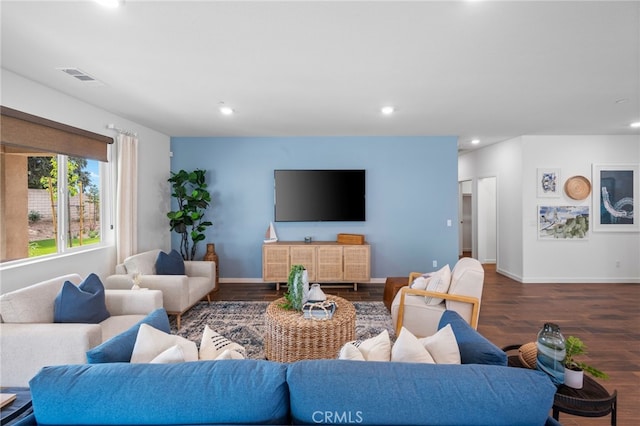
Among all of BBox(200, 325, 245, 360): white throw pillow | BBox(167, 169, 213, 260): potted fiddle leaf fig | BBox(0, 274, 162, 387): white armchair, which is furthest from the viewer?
BBox(167, 169, 213, 260): potted fiddle leaf fig

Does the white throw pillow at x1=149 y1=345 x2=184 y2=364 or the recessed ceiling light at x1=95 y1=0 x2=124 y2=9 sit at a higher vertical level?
the recessed ceiling light at x1=95 y1=0 x2=124 y2=9

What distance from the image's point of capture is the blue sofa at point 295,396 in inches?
42.9

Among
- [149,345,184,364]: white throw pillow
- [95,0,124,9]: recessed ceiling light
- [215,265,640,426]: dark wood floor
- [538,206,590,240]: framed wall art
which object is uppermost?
[95,0,124,9]: recessed ceiling light

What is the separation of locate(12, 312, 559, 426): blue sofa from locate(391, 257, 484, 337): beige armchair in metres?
1.81

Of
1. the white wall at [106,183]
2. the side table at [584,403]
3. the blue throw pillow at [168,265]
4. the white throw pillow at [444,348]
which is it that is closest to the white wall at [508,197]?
the side table at [584,403]

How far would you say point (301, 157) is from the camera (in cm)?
554

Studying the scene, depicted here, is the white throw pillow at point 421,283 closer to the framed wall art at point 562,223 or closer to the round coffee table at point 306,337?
the round coffee table at point 306,337

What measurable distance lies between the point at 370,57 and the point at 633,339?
390 cm

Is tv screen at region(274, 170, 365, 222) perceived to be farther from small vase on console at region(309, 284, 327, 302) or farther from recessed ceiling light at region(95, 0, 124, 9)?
recessed ceiling light at region(95, 0, 124, 9)

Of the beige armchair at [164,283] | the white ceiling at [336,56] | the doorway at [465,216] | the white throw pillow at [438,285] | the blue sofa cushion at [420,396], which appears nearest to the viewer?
the blue sofa cushion at [420,396]

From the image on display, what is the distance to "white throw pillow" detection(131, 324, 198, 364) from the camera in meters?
1.42

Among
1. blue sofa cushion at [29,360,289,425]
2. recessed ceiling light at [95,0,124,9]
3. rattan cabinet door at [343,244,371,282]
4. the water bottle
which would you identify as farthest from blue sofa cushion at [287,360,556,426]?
rattan cabinet door at [343,244,371,282]

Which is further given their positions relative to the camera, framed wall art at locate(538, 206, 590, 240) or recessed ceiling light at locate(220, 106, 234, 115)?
framed wall art at locate(538, 206, 590, 240)

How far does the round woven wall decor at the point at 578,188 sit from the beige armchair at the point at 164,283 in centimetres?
616
